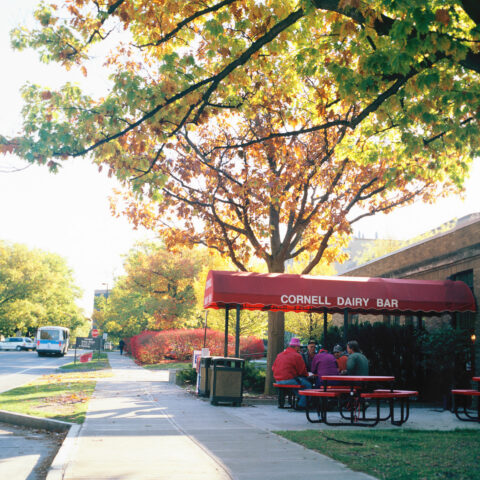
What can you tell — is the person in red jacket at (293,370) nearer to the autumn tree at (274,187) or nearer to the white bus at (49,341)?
the autumn tree at (274,187)

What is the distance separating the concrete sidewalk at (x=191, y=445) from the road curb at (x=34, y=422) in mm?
421

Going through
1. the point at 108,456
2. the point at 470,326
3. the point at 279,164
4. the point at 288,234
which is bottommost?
the point at 108,456

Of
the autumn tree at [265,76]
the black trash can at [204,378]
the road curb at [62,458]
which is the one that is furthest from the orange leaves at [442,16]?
the black trash can at [204,378]

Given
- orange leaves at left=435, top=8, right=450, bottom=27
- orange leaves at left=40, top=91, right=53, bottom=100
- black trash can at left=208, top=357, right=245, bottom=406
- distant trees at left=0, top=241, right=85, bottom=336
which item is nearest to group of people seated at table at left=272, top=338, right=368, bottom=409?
black trash can at left=208, top=357, right=245, bottom=406

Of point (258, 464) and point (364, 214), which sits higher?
point (364, 214)

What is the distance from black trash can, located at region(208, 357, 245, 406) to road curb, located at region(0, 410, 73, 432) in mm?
4871

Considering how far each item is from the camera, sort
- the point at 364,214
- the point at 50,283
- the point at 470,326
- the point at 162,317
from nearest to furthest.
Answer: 1. the point at 470,326
2. the point at 364,214
3. the point at 162,317
4. the point at 50,283

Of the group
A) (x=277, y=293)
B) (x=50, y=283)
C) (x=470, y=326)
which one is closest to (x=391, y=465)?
(x=277, y=293)

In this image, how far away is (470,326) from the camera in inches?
667

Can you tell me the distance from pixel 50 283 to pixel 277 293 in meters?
71.4

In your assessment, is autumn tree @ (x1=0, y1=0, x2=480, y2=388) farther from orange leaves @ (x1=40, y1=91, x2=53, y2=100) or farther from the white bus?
the white bus

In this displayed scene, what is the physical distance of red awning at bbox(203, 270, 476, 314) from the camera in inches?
604

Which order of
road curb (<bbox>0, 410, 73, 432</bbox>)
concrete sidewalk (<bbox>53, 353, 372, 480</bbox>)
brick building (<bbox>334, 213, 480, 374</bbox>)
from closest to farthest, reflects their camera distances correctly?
concrete sidewalk (<bbox>53, 353, 372, 480</bbox>) → road curb (<bbox>0, 410, 73, 432</bbox>) → brick building (<bbox>334, 213, 480, 374</bbox>)

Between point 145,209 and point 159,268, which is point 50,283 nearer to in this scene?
point 159,268
